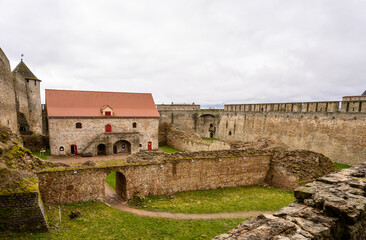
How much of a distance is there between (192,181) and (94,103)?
19215 millimetres

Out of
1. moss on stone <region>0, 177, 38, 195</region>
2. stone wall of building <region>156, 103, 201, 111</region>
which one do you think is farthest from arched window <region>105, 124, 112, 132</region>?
moss on stone <region>0, 177, 38, 195</region>

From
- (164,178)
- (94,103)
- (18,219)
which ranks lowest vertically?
(164,178)

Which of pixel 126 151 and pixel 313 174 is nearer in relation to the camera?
pixel 313 174

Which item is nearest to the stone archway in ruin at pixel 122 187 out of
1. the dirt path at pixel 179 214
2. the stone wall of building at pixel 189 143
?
the dirt path at pixel 179 214

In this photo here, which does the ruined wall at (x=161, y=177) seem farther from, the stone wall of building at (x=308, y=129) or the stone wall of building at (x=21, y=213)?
the stone wall of building at (x=308, y=129)

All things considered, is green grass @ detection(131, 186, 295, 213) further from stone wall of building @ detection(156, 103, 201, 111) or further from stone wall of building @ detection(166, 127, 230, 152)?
stone wall of building @ detection(156, 103, 201, 111)

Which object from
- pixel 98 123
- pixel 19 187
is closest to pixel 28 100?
pixel 98 123

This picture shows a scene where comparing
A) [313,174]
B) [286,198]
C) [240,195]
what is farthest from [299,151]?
[240,195]

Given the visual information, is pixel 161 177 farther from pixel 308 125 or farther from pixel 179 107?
pixel 179 107

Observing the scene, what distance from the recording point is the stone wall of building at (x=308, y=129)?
1881 cm

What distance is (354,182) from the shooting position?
5.48 meters

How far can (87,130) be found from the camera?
79.7 ft

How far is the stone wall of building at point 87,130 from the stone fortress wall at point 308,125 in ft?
26.2

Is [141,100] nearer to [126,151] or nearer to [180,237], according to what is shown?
[126,151]
